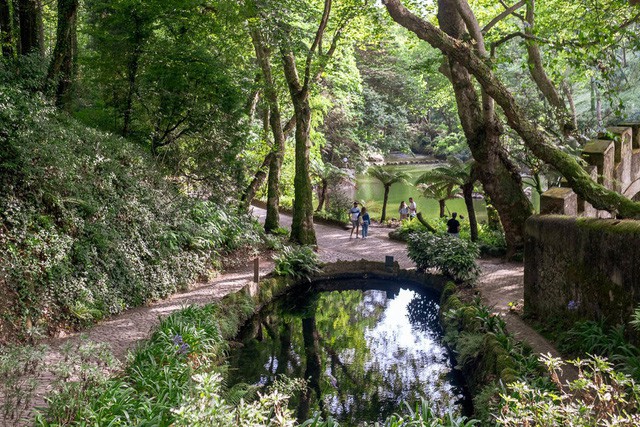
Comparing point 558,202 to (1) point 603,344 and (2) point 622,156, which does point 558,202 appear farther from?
(1) point 603,344

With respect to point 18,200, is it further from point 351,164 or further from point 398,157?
point 398,157

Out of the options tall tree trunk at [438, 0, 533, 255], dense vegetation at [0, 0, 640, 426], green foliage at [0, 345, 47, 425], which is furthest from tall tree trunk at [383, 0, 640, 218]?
green foliage at [0, 345, 47, 425]

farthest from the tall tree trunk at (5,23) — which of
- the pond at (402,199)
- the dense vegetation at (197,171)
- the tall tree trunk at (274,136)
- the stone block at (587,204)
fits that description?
the pond at (402,199)

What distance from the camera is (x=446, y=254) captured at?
16.3 metres

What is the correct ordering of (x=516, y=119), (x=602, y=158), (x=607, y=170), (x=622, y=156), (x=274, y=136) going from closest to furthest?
1. (x=602, y=158)
2. (x=516, y=119)
3. (x=607, y=170)
4. (x=622, y=156)
5. (x=274, y=136)

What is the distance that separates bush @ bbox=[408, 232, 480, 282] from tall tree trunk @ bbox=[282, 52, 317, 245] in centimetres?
376

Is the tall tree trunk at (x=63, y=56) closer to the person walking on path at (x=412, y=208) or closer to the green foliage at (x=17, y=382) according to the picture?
the green foliage at (x=17, y=382)

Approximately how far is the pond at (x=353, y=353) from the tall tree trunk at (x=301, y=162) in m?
3.07

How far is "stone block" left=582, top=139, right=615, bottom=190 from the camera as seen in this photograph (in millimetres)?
13844

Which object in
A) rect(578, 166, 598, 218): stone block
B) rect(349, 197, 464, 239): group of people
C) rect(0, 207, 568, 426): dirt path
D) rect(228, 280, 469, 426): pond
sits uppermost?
rect(578, 166, 598, 218): stone block

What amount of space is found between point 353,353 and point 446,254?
15.4 ft

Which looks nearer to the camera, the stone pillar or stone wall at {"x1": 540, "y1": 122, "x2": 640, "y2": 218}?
stone wall at {"x1": 540, "y1": 122, "x2": 640, "y2": 218}

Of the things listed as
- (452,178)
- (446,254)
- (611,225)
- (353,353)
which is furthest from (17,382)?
(452,178)

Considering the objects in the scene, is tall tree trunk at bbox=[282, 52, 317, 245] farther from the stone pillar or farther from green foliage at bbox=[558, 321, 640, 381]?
green foliage at bbox=[558, 321, 640, 381]
